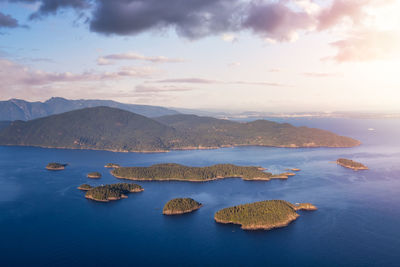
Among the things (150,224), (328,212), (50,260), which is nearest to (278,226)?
(328,212)

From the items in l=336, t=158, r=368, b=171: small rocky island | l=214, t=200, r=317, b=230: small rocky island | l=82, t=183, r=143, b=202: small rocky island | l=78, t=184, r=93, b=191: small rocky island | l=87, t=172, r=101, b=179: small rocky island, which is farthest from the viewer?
l=336, t=158, r=368, b=171: small rocky island

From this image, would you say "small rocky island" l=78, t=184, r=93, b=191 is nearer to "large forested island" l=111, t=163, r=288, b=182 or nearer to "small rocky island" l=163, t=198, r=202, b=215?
"large forested island" l=111, t=163, r=288, b=182

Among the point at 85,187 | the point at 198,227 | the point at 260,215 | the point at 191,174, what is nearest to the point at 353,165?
the point at 191,174

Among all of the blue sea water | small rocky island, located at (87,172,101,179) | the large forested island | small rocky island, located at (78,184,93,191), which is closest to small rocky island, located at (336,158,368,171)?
the blue sea water

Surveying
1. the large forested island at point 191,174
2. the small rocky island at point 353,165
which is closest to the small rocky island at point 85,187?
the large forested island at point 191,174

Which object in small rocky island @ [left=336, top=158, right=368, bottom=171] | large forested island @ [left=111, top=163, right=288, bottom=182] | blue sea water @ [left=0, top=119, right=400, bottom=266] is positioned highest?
small rocky island @ [left=336, top=158, right=368, bottom=171]

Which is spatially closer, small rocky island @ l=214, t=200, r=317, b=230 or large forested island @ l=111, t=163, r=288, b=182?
small rocky island @ l=214, t=200, r=317, b=230

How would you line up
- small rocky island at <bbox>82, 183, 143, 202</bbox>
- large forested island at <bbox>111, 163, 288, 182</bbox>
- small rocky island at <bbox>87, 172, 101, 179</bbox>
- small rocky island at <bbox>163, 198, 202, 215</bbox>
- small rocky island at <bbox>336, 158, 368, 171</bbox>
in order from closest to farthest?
small rocky island at <bbox>163, 198, 202, 215</bbox>
small rocky island at <bbox>82, 183, 143, 202</bbox>
large forested island at <bbox>111, 163, 288, 182</bbox>
small rocky island at <bbox>87, 172, 101, 179</bbox>
small rocky island at <bbox>336, 158, 368, 171</bbox>

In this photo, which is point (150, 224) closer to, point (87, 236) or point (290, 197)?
point (87, 236)
